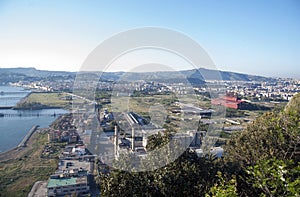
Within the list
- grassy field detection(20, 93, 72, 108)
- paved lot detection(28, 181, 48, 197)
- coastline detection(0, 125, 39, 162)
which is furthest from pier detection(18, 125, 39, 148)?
grassy field detection(20, 93, 72, 108)

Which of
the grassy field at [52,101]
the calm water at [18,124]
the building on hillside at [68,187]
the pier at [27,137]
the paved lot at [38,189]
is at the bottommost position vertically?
the calm water at [18,124]

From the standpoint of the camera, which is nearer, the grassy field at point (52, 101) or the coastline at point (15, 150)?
the coastline at point (15, 150)

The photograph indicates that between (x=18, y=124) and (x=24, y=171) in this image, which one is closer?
(x=24, y=171)

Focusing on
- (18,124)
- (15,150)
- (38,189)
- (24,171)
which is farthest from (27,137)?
(38,189)

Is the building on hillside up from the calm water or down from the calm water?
up

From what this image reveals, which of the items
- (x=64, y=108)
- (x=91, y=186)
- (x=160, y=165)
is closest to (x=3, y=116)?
(x=64, y=108)

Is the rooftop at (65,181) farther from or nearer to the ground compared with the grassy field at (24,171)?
farther from the ground

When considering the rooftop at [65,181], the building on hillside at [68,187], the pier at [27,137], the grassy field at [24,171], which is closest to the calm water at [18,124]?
the pier at [27,137]

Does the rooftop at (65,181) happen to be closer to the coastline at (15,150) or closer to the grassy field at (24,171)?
the grassy field at (24,171)

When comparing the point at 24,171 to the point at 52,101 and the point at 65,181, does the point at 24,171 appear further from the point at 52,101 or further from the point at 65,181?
the point at 52,101

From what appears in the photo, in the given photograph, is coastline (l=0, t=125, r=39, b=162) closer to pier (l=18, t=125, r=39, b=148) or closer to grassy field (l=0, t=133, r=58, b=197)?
pier (l=18, t=125, r=39, b=148)
